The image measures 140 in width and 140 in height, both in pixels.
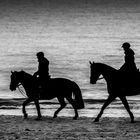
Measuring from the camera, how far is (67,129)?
65.9 feet

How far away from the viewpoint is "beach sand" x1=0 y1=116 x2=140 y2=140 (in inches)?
710

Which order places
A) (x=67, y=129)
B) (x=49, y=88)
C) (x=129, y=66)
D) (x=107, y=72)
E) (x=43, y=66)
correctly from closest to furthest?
(x=67, y=129)
(x=129, y=66)
(x=107, y=72)
(x=43, y=66)
(x=49, y=88)

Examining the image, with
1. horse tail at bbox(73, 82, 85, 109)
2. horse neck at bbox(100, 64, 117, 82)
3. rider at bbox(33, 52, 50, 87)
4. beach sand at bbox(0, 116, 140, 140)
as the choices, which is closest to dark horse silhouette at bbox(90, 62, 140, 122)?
horse neck at bbox(100, 64, 117, 82)

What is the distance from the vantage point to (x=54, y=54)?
97.5 metres

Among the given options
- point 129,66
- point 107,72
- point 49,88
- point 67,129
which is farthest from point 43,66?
point 129,66

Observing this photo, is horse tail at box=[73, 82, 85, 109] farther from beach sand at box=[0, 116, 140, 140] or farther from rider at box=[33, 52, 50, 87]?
rider at box=[33, 52, 50, 87]

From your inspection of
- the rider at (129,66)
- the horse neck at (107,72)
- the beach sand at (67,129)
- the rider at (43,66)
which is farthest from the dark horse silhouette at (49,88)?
the rider at (129,66)

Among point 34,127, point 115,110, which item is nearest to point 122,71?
point 34,127

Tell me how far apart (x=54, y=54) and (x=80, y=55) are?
4.31m

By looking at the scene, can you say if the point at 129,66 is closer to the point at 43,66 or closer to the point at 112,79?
the point at 112,79

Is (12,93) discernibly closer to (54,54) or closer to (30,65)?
(30,65)

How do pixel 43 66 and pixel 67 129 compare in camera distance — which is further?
pixel 43 66

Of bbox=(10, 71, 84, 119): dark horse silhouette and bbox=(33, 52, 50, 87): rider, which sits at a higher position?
bbox=(33, 52, 50, 87): rider

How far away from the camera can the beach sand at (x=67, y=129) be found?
18.0m
